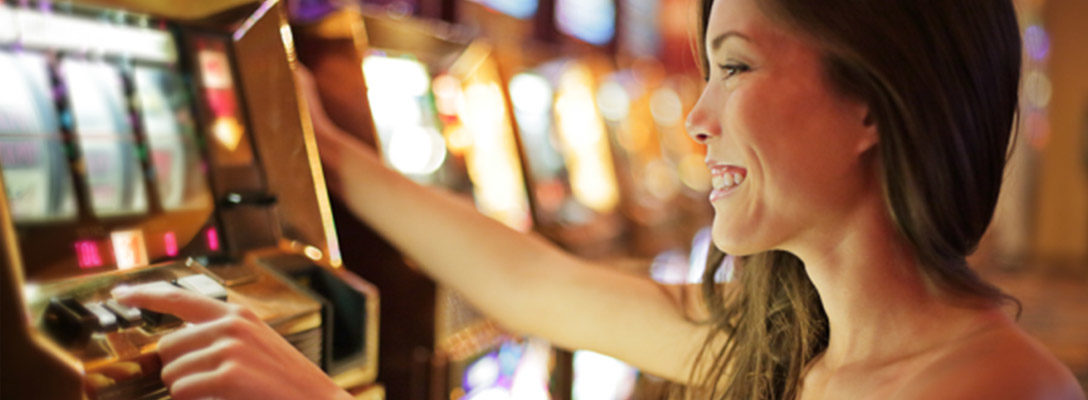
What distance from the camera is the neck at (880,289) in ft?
4.20

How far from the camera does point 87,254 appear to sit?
1.12m

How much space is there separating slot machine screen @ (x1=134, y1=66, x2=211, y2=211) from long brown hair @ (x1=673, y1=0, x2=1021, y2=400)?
902 millimetres

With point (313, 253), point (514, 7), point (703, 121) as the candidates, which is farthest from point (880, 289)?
point (514, 7)

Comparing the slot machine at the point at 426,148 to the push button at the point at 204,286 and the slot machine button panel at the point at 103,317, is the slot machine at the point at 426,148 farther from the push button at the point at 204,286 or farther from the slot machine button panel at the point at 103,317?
the slot machine button panel at the point at 103,317

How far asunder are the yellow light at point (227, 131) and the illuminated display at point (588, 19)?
2.28m

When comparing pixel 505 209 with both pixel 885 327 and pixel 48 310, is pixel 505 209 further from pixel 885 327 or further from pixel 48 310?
pixel 48 310

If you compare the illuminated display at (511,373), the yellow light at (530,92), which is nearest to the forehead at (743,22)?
the illuminated display at (511,373)

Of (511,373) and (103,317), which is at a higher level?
(103,317)

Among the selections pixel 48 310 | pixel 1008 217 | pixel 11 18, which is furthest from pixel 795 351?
pixel 1008 217

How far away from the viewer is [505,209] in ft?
8.13

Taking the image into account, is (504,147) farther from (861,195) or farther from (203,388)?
(203,388)

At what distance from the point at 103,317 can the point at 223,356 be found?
0.50ft

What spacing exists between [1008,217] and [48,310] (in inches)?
455

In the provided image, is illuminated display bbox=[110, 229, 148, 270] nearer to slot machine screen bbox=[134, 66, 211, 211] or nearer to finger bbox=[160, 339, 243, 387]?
slot machine screen bbox=[134, 66, 211, 211]
